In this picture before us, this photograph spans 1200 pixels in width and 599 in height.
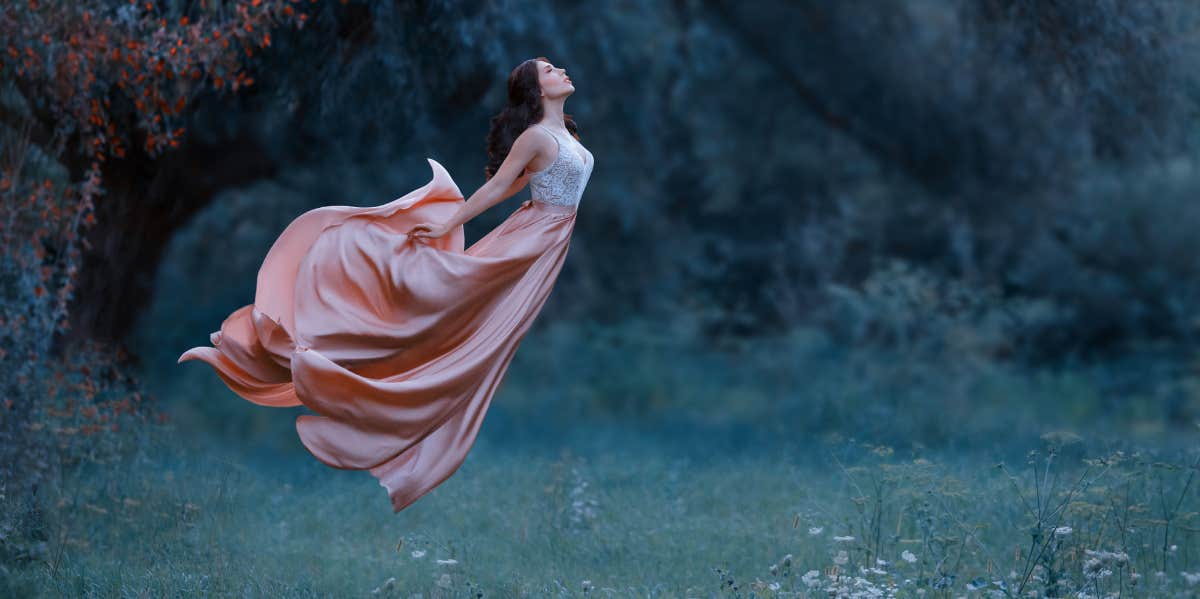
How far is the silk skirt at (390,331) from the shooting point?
540cm

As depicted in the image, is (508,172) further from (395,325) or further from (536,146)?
(395,325)

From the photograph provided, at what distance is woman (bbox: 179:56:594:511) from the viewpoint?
5.41 m

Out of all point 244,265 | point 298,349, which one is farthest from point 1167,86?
point 244,265

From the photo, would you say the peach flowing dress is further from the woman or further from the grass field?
the grass field

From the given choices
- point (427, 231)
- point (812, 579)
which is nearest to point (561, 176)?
point (427, 231)

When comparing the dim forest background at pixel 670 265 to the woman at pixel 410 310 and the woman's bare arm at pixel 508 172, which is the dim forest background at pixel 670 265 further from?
the woman's bare arm at pixel 508 172

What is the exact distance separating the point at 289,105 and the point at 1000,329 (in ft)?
30.1

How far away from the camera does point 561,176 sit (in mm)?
5742

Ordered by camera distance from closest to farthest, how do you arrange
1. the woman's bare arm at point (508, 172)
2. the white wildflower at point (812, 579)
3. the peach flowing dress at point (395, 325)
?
1. the white wildflower at point (812, 579)
2. the peach flowing dress at point (395, 325)
3. the woman's bare arm at point (508, 172)

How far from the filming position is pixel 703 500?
7984mm

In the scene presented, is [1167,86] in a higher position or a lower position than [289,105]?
higher

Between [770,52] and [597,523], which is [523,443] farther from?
[770,52]

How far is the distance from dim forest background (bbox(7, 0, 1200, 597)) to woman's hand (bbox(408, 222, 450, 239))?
1.54 metres

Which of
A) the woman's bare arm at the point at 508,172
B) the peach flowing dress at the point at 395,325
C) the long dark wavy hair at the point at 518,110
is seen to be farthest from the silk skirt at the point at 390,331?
the long dark wavy hair at the point at 518,110
